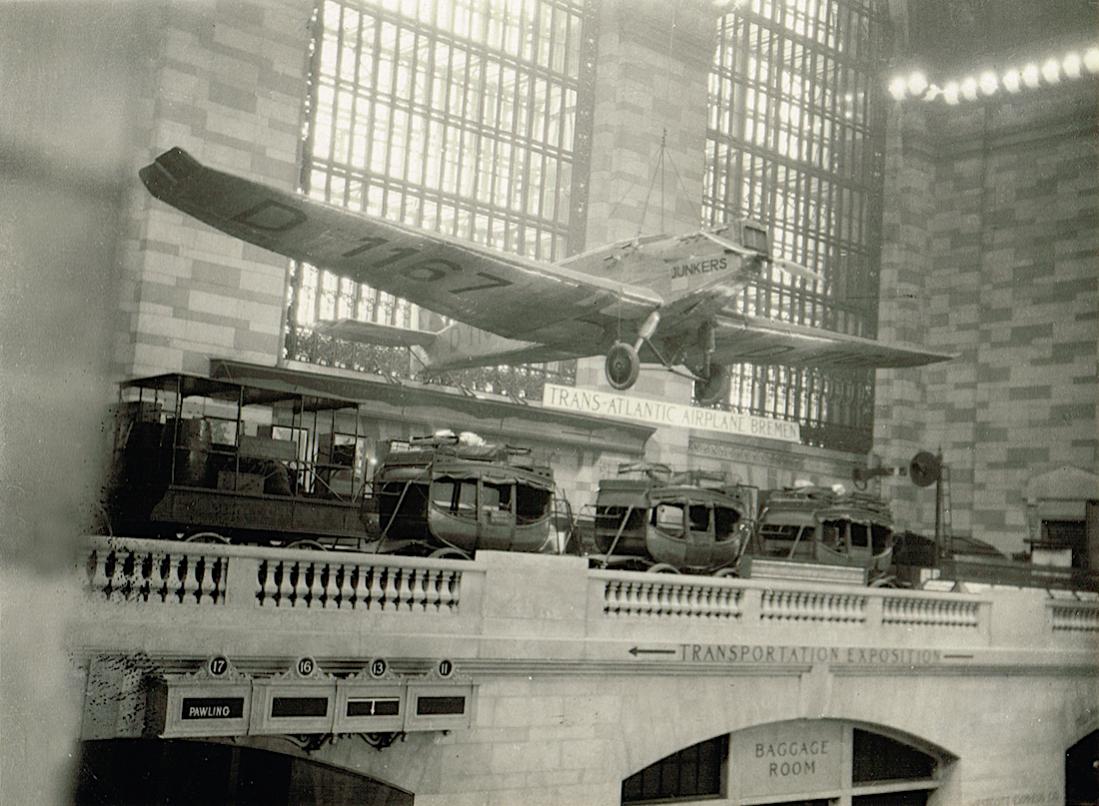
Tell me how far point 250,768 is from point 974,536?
54.5 ft

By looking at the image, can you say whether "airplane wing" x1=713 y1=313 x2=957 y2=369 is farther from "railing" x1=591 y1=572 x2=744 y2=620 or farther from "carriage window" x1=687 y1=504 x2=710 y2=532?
"railing" x1=591 y1=572 x2=744 y2=620

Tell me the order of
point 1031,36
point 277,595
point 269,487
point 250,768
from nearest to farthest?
point 277,595
point 250,768
point 269,487
point 1031,36

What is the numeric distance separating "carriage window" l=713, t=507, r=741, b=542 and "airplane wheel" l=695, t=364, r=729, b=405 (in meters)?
2.12

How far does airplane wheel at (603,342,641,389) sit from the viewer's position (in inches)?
591

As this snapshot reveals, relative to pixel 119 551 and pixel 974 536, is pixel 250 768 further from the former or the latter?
pixel 974 536

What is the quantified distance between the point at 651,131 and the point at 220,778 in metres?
13.3

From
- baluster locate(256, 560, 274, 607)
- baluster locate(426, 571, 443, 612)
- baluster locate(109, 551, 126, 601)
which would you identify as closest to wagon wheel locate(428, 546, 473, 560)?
baluster locate(426, 571, 443, 612)

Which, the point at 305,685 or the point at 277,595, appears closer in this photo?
the point at 305,685

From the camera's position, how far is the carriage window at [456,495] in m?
12.9

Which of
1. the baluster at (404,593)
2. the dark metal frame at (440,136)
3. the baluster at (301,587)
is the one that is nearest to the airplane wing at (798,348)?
the dark metal frame at (440,136)

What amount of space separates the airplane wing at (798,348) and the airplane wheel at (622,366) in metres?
2.08

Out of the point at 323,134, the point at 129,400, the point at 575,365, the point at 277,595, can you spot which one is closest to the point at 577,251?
the point at 575,365

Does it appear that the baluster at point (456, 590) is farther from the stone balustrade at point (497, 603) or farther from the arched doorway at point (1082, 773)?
the arched doorway at point (1082, 773)

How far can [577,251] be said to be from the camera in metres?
19.1
